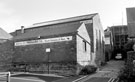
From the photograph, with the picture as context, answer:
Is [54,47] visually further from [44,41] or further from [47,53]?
[44,41]

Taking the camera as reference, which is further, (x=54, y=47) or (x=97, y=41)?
A: (x=97, y=41)

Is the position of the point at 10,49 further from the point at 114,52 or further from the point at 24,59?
the point at 114,52

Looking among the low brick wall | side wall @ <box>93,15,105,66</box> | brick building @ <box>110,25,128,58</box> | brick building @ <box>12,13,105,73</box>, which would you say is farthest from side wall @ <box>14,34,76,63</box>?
brick building @ <box>110,25,128,58</box>

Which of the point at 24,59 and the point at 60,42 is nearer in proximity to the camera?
the point at 60,42

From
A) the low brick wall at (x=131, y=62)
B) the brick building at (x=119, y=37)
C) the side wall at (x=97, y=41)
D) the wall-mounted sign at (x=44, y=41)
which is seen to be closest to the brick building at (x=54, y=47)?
the wall-mounted sign at (x=44, y=41)

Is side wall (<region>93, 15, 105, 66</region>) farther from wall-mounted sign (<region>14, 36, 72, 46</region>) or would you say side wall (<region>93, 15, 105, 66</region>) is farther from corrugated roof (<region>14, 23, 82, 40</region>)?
wall-mounted sign (<region>14, 36, 72, 46</region>)

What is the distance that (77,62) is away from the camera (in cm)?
1666

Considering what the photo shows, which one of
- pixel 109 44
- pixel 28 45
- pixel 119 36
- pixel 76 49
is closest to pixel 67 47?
Result: pixel 76 49

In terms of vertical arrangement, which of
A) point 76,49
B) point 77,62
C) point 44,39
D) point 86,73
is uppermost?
point 44,39

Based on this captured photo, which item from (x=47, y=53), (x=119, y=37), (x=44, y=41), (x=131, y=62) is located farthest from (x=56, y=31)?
(x=119, y=37)

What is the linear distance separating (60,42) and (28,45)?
16.5 ft

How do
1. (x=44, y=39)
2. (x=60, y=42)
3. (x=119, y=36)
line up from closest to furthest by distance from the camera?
1. (x=60, y=42)
2. (x=44, y=39)
3. (x=119, y=36)

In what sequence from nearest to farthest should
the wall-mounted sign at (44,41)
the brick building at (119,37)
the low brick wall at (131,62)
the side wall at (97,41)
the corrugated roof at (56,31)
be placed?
the low brick wall at (131,62) → the wall-mounted sign at (44,41) → the corrugated roof at (56,31) → the side wall at (97,41) → the brick building at (119,37)

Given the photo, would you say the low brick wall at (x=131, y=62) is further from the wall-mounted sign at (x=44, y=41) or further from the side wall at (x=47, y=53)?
the wall-mounted sign at (x=44, y=41)
